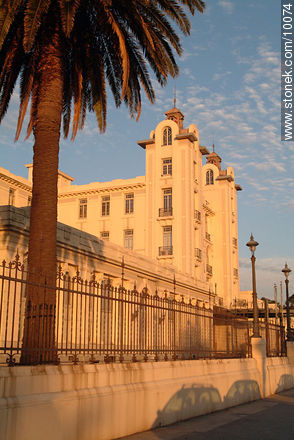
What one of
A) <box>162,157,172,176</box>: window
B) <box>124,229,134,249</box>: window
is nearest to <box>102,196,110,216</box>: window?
<box>124,229,134,249</box>: window

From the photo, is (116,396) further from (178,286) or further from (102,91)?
(178,286)

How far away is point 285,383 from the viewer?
23.4 metres

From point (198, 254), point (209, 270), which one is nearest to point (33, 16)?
point (198, 254)

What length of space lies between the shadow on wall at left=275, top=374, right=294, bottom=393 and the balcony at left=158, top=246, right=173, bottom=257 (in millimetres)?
27657

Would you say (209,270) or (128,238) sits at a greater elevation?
(128,238)

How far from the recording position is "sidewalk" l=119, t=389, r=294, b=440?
1072cm

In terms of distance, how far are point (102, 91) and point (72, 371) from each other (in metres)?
9.23

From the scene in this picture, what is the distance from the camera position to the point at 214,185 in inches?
2721

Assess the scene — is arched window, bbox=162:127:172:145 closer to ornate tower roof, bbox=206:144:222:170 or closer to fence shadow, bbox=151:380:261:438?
ornate tower roof, bbox=206:144:222:170

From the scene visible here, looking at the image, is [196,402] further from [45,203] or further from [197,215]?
[197,215]

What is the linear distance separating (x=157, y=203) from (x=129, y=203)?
12.4 ft

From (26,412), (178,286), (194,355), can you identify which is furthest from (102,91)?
(178,286)

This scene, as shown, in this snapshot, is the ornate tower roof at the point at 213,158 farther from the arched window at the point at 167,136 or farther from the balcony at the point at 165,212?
the balcony at the point at 165,212

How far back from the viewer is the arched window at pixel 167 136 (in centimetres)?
5500
